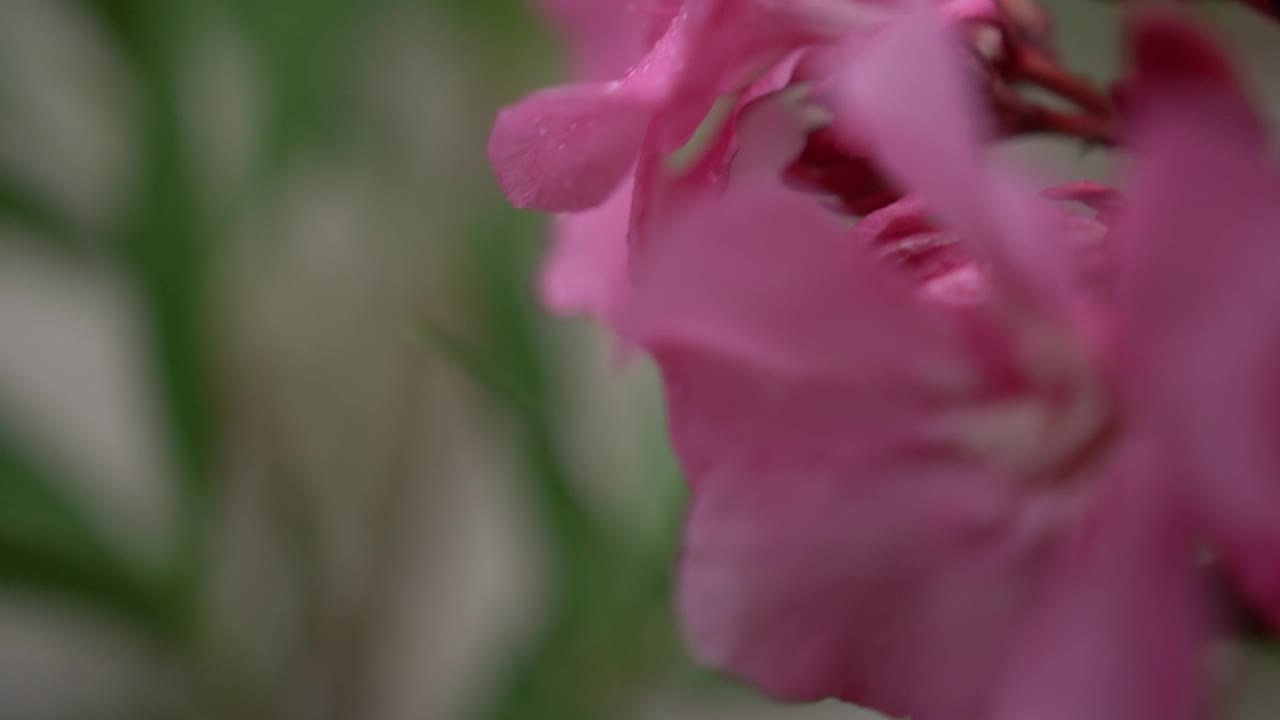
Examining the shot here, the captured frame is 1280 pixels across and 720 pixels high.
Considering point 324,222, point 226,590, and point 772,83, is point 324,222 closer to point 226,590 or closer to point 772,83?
point 226,590

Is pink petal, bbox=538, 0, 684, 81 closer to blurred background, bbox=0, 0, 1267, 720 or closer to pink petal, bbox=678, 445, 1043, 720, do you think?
pink petal, bbox=678, 445, 1043, 720

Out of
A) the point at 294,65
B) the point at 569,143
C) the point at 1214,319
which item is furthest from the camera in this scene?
the point at 294,65

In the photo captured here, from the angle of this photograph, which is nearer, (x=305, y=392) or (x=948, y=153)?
(x=948, y=153)

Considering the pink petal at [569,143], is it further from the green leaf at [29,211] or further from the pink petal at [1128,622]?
the green leaf at [29,211]

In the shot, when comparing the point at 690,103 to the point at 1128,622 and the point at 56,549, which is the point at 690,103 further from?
the point at 56,549

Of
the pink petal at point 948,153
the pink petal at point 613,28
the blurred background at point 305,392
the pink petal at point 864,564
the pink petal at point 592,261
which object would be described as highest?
the pink petal at point 948,153

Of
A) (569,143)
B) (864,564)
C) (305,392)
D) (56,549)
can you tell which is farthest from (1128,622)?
(305,392)

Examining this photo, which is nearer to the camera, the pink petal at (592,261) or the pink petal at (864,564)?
the pink petal at (864,564)

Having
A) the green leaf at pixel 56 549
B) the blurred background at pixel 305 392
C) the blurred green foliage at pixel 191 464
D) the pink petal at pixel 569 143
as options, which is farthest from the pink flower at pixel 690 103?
the green leaf at pixel 56 549
